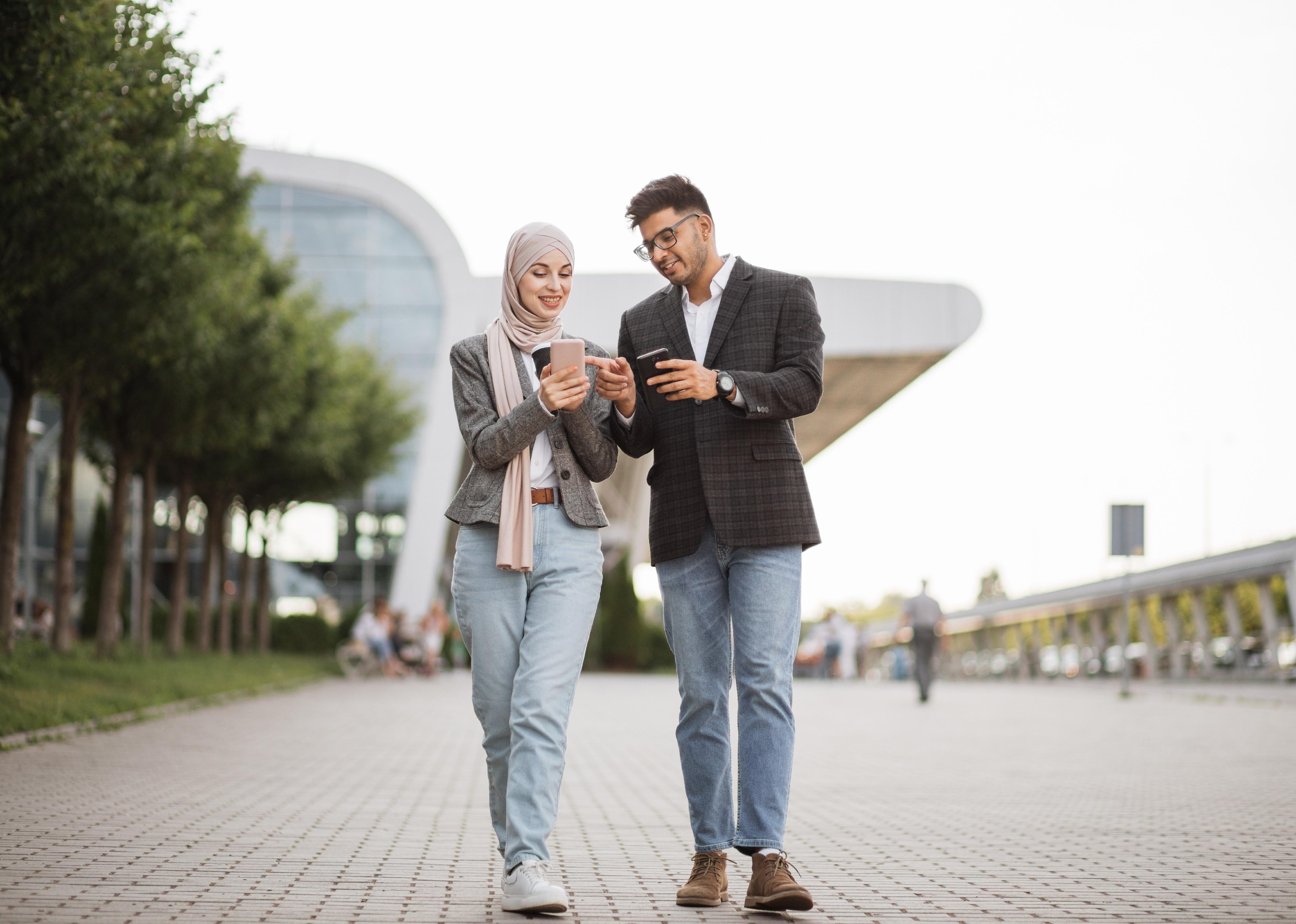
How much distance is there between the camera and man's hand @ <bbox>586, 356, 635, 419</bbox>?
13.8 feet

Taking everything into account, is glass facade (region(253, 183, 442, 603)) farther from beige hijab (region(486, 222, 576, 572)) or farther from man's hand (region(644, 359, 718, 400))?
man's hand (region(644, 359, 718, 400))

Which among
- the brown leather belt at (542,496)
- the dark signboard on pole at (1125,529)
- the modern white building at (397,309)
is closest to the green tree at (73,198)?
the brown leather belt at (542,496)

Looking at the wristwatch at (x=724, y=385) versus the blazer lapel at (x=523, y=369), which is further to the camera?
the blazer lapel at (x=523, y=369)

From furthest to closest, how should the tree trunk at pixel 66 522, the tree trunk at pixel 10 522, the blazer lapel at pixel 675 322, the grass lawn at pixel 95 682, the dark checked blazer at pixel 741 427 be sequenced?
the tree trunk at pixel 66 522 → the tree trunk at pixel 10 522 → the grass lawn at pixel 95 682 → the blazer lapel at pixel 675 322 → the dark checked blazer at pixel 741 427

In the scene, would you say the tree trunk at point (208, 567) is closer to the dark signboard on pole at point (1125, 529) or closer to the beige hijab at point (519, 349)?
the dark signboard on pole at point (1125, 529)

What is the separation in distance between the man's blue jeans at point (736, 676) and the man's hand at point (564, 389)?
27.1 inches

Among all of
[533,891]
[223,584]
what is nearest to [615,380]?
[533,891]

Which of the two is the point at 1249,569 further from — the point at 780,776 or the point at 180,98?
the point at 780,776

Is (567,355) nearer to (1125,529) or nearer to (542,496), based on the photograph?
(542,496)

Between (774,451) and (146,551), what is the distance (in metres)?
19.4

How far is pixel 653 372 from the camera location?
4.55 m

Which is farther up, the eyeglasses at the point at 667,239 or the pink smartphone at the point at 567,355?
the eyeglasses at the point at 667,239

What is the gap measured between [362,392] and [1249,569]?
21.1m

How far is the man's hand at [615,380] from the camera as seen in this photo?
13.8 ft
